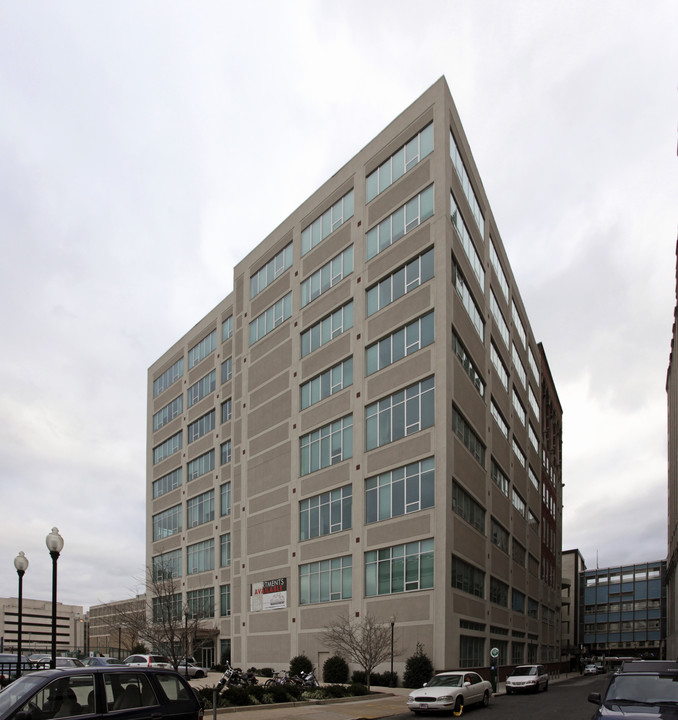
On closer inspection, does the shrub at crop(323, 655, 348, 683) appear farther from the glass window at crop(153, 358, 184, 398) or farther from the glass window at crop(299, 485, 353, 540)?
the glass window at crop(153, 358, 184, 398)

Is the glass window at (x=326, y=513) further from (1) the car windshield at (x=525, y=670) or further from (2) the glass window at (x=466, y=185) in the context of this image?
(2) the glass window at (x=466, y=185)

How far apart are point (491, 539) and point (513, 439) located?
14823mm

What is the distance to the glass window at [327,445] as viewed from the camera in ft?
152

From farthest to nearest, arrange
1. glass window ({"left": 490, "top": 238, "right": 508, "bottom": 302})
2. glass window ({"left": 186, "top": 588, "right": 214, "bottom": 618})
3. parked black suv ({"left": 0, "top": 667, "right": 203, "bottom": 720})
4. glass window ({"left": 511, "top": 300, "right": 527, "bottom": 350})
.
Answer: glass window ({"left": 511, "top": 300, "right": 527, "bottom": 350}) → glass window ({"left": 186, "top": 588, "right": 214, "bottom": 618}) → glass window ({"left": 490, "top": 238, "right": 508, "bottom": 302}) → parked black suv ({"left": 0, "top": 667, "right": 203, "bottom": 720})

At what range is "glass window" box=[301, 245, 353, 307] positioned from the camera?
162 feet

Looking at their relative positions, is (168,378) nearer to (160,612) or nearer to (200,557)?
(200,557)

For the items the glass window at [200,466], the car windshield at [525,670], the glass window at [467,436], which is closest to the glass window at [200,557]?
the glass window at [200,466]

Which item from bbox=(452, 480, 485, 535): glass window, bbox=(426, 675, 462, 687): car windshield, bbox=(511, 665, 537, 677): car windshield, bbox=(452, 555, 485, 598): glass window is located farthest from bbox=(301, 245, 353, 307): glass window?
bbox=(426, 675, 462, 687): car windshield

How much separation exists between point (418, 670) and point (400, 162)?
96.9 feet

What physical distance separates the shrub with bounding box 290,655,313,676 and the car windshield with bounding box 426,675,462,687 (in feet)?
71.0

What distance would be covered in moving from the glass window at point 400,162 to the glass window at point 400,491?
18072 mm

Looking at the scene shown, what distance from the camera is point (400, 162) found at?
46781mm

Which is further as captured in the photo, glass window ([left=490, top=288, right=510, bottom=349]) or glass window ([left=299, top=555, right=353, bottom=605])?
glass window ([left=490, top=288, right=510, bottom=349])

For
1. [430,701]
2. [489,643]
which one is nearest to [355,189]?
[489,643]
